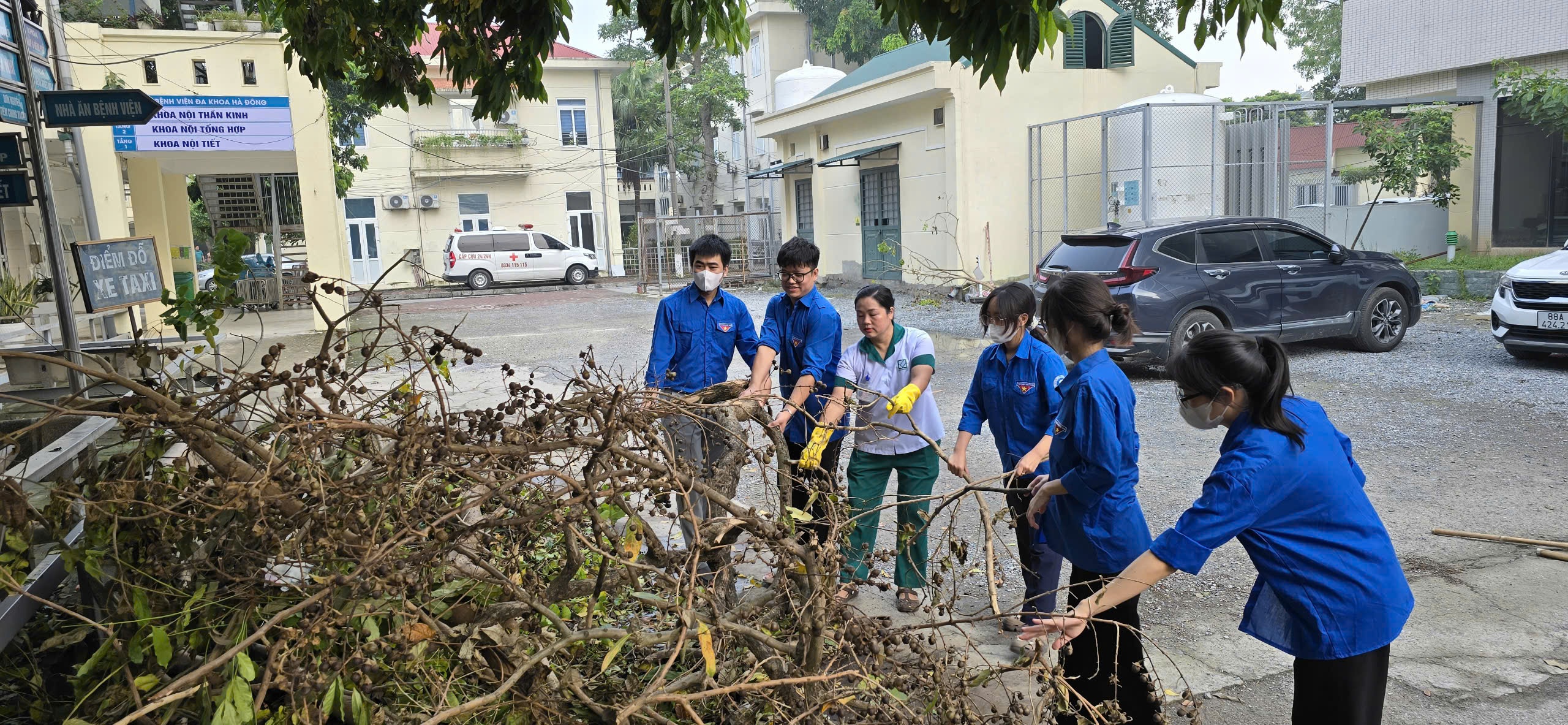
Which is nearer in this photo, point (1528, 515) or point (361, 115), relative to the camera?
point (1528, 515)

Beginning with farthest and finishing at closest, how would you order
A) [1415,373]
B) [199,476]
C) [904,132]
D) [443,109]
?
[443,109]
[904,132]
[1415,373]
[199,476]

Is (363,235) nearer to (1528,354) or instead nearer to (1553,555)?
(1528,354)

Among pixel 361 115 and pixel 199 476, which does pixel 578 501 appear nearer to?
pixel 199 476

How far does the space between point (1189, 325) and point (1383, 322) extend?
2.69 meters

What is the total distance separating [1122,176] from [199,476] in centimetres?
1615

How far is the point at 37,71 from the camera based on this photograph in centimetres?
582

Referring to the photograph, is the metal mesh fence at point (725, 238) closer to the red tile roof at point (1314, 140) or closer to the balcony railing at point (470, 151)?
the balcony railing at point (470, 151)

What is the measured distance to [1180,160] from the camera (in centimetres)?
1633

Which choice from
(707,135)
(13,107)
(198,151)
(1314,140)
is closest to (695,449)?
(13,107)

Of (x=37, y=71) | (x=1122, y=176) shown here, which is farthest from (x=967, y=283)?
(x=37, y=71)

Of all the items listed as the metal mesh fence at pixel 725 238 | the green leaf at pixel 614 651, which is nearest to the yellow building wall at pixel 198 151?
the metal mesh fence at pixel 725 238

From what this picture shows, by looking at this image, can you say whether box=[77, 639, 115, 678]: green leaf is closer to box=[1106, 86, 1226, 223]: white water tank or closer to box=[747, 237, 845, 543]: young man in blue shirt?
box=[747, 237, 845, 543]: young man in blue shirt

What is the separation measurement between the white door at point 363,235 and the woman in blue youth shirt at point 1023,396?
109ft

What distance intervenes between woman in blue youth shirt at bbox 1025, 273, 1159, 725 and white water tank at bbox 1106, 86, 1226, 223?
44.3ft
